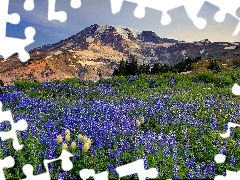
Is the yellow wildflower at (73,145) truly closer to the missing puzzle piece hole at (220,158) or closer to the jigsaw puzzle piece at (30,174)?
the jigsaw puzzle piece at (30,174)

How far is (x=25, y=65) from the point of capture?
17500cm

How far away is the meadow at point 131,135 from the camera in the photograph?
20.7 ft

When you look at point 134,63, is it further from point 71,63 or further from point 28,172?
point 71,63

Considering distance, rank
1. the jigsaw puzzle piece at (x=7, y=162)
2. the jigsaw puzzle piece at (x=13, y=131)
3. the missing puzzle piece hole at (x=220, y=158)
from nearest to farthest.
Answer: the jigsaw puzzle piece at (x=7, y=162), the missing puzzle piece hole at (x=220, y=158), the jigsaw puzzle piece at (x=13, y=131)

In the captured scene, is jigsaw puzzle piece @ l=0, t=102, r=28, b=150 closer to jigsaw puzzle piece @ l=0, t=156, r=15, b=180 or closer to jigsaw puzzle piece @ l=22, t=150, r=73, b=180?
jigsaw puzzle piece @ l=0, t=156, r=15, b=180

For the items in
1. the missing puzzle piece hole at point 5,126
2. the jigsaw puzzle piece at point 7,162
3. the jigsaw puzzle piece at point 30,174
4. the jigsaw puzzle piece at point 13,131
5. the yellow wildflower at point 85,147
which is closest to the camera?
the jigsaw puzzle piece at point 30,174

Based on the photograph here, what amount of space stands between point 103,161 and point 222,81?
38.7 feet

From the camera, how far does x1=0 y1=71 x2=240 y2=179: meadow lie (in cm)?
632

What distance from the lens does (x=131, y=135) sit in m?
7.67

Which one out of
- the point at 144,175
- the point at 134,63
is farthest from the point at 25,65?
the point at 144,175

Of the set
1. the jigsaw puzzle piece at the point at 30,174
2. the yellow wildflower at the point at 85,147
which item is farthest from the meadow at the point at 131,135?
the jigsaw puzzle piece at the point at 30,174

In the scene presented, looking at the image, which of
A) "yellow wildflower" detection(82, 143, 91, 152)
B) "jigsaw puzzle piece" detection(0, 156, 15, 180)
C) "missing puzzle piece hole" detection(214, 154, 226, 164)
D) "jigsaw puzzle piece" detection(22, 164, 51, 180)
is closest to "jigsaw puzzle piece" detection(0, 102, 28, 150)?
"jigsaw puzzle piece" detection(0, 156, 15, 180)

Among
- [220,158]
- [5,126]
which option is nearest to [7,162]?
[5,126]

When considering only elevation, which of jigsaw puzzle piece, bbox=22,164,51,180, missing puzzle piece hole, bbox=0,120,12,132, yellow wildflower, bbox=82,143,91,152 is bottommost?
jigsaw puzzle piece, bbox=22,164,51,180
